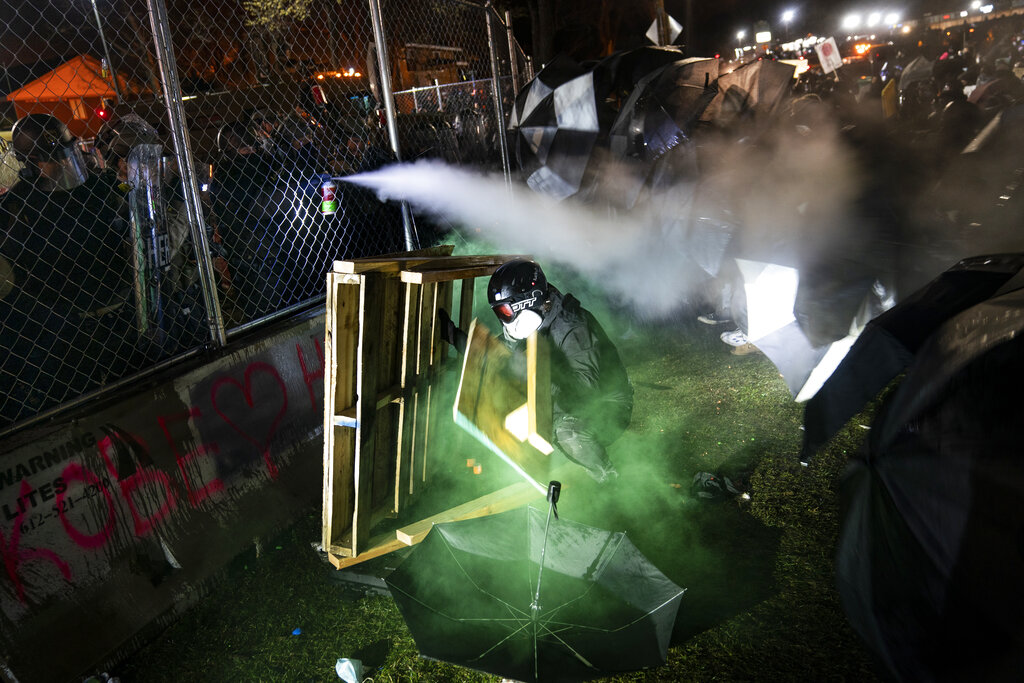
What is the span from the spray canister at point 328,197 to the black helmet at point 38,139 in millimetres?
1773

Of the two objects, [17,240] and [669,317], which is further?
[669,317]

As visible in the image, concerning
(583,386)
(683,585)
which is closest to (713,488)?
(683,585)

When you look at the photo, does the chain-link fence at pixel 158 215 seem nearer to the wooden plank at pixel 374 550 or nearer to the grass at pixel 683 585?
the grass at pixel 683 585

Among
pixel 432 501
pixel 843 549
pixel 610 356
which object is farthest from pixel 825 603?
pixel 432 501

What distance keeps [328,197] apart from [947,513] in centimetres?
469

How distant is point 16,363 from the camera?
353 cm

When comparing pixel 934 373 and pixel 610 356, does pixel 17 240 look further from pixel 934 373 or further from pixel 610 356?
pixel 934 373

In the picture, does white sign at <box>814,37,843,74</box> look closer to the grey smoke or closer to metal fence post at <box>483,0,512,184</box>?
the grey smoke

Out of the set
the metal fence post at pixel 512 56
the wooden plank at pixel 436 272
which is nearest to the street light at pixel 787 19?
the metal fence post at pixel 512 56

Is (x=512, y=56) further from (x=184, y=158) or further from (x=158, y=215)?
(x=184, y=158)

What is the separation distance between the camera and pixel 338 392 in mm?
2996

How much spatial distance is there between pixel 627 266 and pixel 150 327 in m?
4.83

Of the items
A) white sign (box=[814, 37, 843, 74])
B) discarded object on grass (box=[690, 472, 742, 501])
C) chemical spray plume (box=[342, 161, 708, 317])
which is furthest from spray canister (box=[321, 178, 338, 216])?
white sign (box=[814, 37, 843, 74])

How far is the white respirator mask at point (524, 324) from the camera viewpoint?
3.46 m
